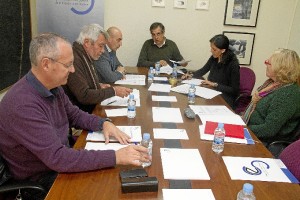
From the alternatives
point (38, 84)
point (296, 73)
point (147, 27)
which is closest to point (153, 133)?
point (38, 84)

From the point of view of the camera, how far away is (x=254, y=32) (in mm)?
4422

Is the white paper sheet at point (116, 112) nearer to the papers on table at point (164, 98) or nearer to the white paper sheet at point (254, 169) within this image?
the papers on table at point (164, 98)

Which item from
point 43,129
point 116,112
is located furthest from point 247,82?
point 43,129

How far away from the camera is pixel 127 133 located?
173 cm

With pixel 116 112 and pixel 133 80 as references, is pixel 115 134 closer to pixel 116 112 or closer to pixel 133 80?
pixel 116 112

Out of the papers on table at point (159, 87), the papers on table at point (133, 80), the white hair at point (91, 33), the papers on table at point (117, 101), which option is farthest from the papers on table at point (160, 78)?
the white hair at point (91, 33)

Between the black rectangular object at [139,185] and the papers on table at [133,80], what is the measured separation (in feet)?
6.02

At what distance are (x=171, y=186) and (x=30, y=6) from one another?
350cm

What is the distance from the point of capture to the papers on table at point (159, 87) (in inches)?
109

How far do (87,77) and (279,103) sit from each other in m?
1.51

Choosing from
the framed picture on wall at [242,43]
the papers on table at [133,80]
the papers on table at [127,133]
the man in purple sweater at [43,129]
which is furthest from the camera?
the framed picture on wall at [242,43]

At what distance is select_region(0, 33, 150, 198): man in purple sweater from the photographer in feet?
4.21

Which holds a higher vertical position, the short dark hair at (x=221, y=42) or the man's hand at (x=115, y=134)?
the short dark hair at (x=221, y=42)

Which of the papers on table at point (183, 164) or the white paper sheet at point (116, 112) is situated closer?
the papers on table at point (183, 164)
